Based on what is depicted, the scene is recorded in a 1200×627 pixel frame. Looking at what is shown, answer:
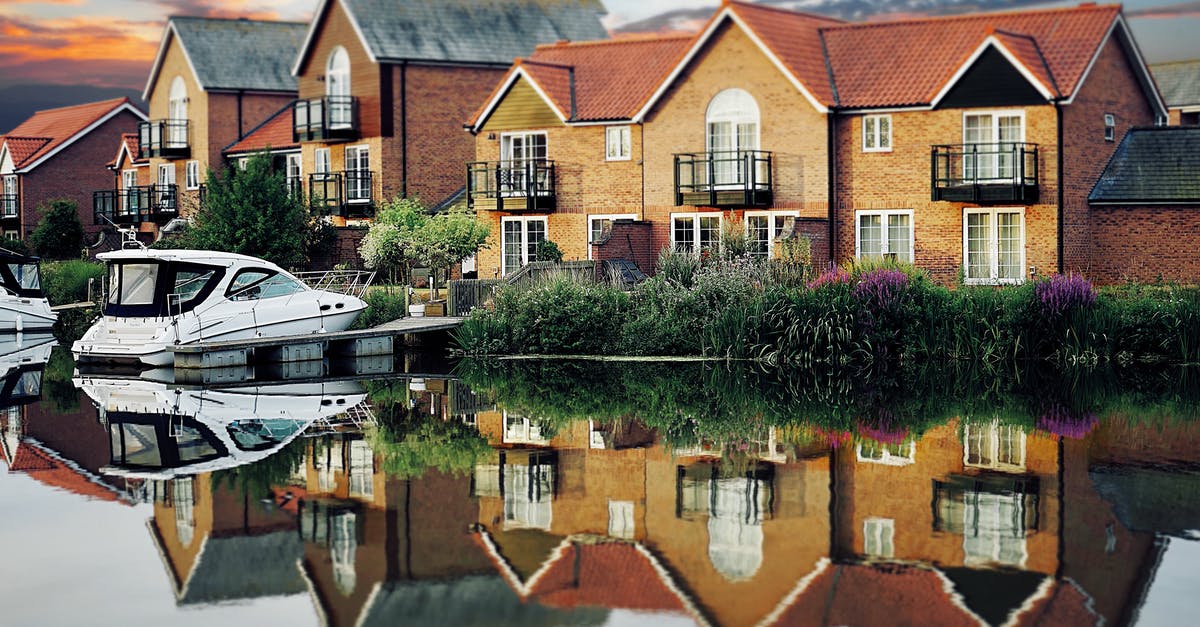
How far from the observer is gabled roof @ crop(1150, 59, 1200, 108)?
60.1m

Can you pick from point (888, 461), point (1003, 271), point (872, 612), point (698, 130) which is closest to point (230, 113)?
point (698, 130)

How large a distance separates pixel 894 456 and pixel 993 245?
19560 millimetres

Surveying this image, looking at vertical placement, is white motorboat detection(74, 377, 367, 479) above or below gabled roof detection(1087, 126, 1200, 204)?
below

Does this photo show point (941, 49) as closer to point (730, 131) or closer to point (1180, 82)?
point (730, 131)

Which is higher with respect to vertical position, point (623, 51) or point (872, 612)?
point (623, 51)

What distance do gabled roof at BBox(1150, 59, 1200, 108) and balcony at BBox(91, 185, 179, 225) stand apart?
126 feet

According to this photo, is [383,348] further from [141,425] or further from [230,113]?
[230,113]

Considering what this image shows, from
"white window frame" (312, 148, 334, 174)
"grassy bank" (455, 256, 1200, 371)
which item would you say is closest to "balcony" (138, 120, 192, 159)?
"white window frame" (312, 148, 334, 174)

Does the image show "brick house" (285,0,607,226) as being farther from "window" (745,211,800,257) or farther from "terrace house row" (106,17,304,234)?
"window" (745,211,800,257)

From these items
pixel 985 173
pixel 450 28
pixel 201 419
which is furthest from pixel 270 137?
pixel 201 419

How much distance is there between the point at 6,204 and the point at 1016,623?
67.9 metres

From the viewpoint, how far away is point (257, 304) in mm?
31984

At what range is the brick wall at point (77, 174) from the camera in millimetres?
69438

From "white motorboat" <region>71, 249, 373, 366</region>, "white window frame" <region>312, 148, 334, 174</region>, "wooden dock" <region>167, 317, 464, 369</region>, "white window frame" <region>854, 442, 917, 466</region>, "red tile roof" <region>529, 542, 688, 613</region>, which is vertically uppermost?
"white window frame" <region>312, 148, 334, 174</region>
